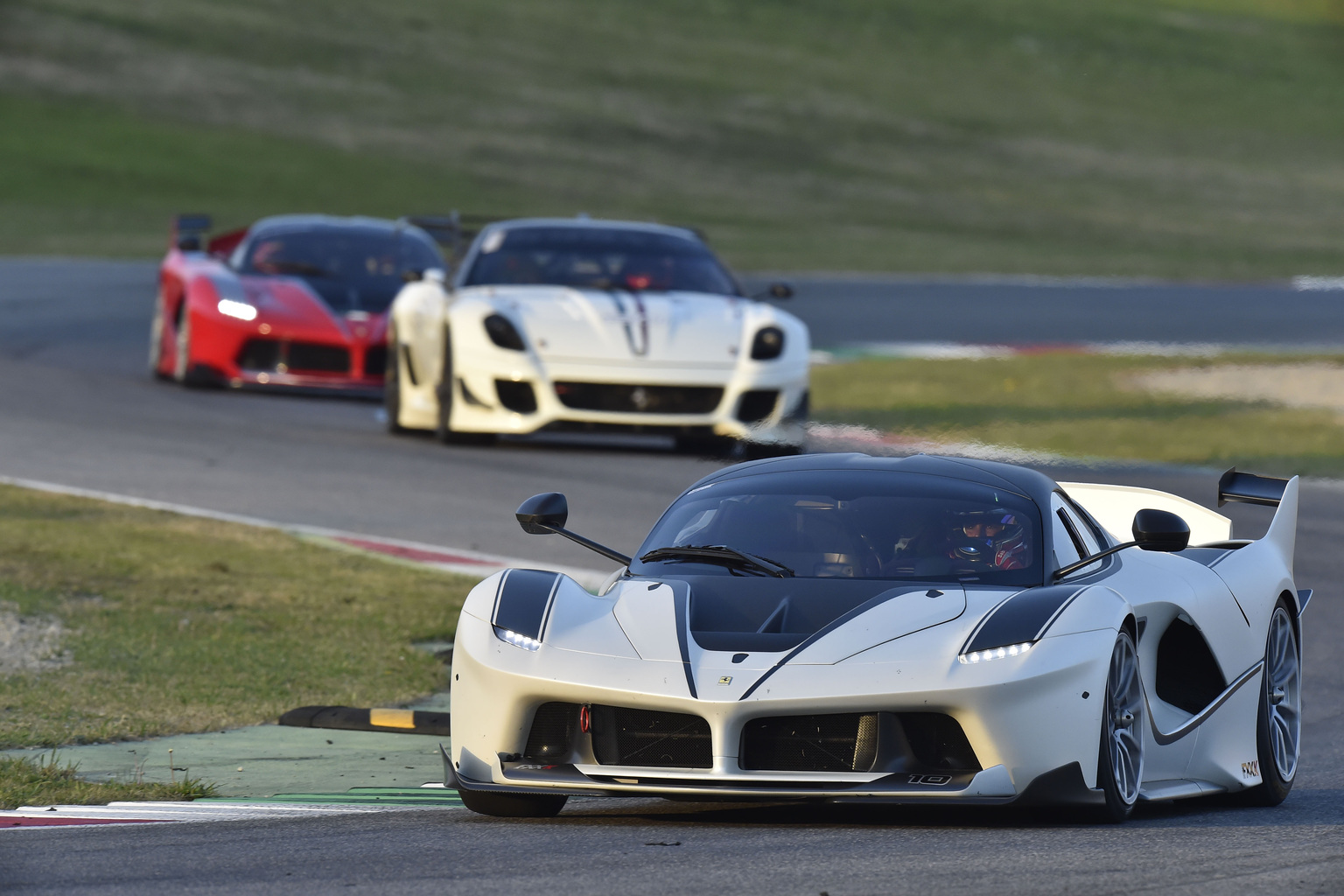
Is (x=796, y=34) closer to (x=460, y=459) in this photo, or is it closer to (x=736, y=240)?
(x=736, y=240)

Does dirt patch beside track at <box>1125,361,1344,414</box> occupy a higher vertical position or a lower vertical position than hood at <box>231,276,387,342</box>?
lower

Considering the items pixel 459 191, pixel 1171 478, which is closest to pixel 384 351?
pixel 1171 478

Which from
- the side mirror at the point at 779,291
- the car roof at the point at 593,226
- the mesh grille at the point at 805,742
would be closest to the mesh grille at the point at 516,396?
the car roof at the point at 593,226

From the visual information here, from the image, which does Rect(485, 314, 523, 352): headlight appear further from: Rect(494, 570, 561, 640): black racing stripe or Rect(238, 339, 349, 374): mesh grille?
Rect(494, 570, 561, 640): black racing stripe

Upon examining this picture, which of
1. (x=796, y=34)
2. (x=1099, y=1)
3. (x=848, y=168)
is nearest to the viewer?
(x=1099, y=1)

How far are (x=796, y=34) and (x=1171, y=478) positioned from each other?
69.6 m

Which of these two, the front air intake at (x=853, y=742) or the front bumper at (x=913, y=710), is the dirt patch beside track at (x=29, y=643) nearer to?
the front bumper at (x=913, y=710)

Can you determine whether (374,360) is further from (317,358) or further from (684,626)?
(684,626)

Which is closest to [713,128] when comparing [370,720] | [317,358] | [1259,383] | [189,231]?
[1259,383]

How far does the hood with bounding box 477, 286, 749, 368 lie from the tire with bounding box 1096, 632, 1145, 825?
8375 mm

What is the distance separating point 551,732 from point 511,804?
10.5 inches

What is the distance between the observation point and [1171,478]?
48.6ft

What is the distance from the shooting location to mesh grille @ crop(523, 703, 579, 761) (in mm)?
5969

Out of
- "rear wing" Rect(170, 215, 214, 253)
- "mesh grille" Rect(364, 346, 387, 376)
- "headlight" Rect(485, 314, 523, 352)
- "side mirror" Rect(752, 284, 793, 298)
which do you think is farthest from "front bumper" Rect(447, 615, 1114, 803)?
"rear wing" Rect(170, 215, 214, 253)
